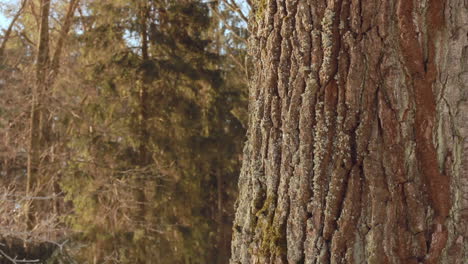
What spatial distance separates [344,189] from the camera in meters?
1.50

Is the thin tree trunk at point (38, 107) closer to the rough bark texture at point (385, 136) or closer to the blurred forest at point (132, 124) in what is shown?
the blurred forest at point (132, 124)

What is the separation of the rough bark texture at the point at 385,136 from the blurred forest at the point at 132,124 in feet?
29.1

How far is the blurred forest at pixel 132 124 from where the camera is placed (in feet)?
34.4

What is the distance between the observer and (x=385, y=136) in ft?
4.90

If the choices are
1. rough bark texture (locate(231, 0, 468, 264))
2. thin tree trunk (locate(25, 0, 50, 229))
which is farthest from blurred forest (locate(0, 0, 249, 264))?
rough bark texture (locate(231, 0, 468, 264))

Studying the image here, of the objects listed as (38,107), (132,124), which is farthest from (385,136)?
(38,107)

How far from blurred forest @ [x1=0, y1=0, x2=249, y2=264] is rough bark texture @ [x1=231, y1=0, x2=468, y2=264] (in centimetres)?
888

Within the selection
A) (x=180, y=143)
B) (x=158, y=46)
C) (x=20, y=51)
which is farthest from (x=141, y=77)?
(x=20, y=51)

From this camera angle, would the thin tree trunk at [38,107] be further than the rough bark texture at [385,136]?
Yes

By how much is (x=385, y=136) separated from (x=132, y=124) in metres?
9.81

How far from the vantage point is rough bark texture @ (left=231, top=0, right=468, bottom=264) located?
58.2 inches

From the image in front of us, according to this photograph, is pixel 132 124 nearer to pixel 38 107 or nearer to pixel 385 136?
pixel 38 107

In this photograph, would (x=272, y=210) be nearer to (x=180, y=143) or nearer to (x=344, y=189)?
(x=344, y=189)

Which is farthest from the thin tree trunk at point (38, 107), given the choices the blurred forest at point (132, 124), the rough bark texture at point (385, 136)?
the rough bark texture at point (385, 136)
